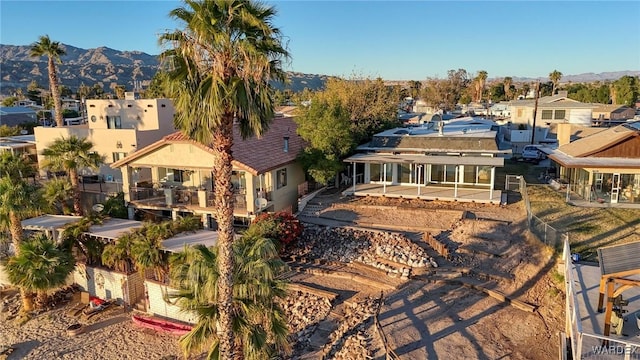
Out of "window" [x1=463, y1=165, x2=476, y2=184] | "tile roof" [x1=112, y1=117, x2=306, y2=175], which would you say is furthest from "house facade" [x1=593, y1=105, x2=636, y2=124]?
"tile roof" [x1=112, y1=117, x2=306, y2=175]

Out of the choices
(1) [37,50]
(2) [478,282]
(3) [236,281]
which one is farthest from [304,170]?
(1) [37,50]

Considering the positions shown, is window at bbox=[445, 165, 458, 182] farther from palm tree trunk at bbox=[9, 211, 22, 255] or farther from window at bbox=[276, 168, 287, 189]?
palm tree trunk at bbox=[9, 211, 22, 255]

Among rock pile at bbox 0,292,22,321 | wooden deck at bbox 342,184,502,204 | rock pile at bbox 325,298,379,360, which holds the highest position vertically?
wooden deck at bbox 342,184,502,204

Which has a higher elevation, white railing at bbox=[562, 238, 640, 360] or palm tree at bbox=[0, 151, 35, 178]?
palm tree at bbox=[0, 151, 35, 178]

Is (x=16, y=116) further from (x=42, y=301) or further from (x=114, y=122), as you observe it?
(x=42, y=301)

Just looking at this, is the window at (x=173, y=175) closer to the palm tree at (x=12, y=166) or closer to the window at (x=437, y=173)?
the palm tree at (x=12, y=166)

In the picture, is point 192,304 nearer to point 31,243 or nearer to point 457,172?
point 31,243
